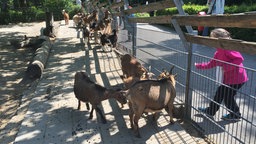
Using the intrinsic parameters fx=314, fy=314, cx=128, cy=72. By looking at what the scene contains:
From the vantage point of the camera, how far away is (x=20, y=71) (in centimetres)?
1079

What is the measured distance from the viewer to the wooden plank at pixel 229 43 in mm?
3617

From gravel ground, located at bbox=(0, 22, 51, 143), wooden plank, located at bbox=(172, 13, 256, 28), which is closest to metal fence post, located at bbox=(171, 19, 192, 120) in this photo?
wooden plank, located at bbox=(172, 13, 256, 28)

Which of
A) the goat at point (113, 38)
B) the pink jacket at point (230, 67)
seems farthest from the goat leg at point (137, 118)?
the goat at point (113, 38)

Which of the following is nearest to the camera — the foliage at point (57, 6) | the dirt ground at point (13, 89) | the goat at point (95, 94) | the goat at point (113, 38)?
the goat at point (95, 94)

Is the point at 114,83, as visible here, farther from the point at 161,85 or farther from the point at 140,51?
the point at 161,85

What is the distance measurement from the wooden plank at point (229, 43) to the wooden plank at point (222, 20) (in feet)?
0.66

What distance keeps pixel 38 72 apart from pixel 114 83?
2770mm

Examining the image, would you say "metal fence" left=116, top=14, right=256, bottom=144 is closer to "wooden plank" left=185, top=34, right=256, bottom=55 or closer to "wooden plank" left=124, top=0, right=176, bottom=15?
"wooden plank" left=185, top=34, right=256, bottom=55

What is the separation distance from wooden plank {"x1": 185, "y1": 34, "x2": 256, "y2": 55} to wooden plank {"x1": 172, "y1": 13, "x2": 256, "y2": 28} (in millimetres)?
201

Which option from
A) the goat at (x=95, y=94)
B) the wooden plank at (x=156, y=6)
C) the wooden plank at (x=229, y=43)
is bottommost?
the goat at (x=95, y=94)

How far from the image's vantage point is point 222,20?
3996mm

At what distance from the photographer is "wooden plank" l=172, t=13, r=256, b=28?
11.5ft

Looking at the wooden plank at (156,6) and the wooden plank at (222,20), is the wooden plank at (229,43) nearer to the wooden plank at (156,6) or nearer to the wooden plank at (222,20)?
the wooden plank at (222,20)

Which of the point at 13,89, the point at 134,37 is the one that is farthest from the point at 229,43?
the point at 13,89
